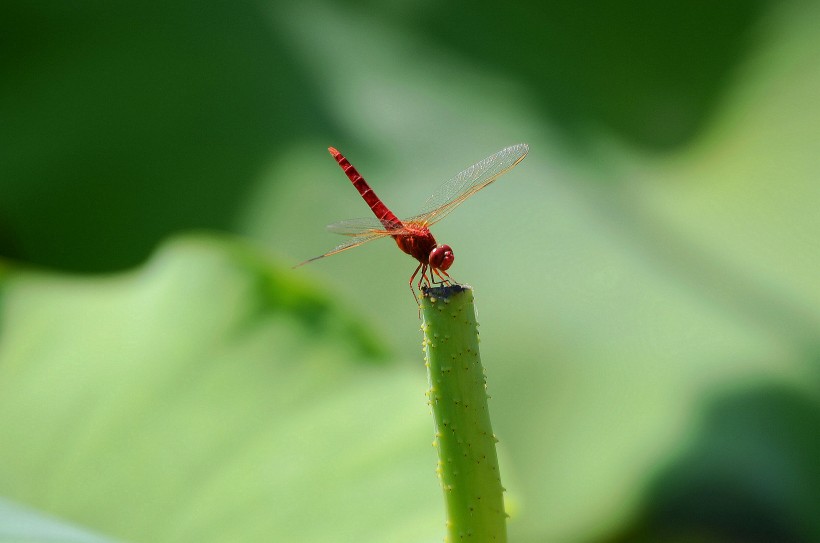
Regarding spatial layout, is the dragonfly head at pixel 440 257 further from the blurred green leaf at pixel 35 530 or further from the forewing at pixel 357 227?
the blurred green leaf at pixel 35 530

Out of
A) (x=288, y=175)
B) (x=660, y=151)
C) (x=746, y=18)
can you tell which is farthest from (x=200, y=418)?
(x=746, y=18)

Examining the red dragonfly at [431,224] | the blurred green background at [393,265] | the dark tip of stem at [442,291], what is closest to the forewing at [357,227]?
the red dragonfly at [431,224]

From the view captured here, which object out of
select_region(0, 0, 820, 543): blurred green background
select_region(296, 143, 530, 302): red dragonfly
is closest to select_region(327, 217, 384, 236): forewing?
select_region(296, 143, 530, 302): red dragonfly

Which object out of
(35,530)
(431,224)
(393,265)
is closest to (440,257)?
(431,224)

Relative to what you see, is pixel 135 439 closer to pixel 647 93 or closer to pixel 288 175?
pixel 288 175

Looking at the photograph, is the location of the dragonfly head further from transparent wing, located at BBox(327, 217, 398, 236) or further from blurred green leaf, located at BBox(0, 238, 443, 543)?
blurred green leaf, located at BBox(0, 238, 443, 543)

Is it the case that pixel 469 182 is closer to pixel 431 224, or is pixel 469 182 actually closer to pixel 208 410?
pixel 431 224
